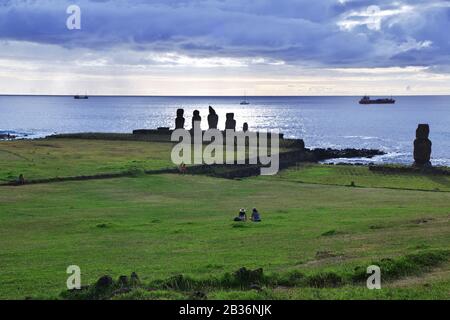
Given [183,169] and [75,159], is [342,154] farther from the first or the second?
[183,169]

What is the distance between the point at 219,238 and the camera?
24.8 m

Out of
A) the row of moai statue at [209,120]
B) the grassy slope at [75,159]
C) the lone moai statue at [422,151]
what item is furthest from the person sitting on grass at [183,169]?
the row of moai statue at [209,120]

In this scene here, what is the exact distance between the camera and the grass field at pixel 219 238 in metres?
15.9

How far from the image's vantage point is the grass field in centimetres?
1591

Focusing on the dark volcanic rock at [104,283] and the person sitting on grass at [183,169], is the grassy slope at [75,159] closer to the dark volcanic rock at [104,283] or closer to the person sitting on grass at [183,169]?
the person sitting on grass at [183,169]

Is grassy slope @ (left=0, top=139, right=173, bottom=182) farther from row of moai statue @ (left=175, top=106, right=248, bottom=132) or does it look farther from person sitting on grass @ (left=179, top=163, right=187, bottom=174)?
row of moai statue @ (left=175, top=106, right=248, bottom=132)

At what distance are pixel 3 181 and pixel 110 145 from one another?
5045 cm

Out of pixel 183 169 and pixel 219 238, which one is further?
pixel 183 169

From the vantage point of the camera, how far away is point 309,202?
135 feet

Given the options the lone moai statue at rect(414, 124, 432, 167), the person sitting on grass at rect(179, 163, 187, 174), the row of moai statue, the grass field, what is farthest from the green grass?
the row of moai statue

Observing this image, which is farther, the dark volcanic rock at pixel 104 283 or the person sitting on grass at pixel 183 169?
the person sitting on grass at pixel 183 169

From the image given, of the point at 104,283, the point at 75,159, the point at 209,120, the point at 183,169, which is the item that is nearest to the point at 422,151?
the point at 183,169
